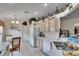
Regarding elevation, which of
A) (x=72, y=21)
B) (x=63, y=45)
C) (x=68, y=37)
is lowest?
(x=63, y=45)

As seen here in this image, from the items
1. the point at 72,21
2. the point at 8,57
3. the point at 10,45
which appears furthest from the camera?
the point at 10,45

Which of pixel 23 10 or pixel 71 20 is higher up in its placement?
pixel 23 10

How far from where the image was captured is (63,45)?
2.06m

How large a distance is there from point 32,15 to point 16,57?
81 cm

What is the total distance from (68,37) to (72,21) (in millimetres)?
271

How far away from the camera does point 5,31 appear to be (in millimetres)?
2236

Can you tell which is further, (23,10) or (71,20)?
(23,10)

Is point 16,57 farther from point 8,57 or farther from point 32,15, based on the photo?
point 32,15

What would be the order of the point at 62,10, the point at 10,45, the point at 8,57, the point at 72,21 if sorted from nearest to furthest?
1. the point at 8,57
2. the point at 72,21
3. the point at 62,10
4. the point at 10,45

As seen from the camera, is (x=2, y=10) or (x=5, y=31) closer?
(x=2, y=10)

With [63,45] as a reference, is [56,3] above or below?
above

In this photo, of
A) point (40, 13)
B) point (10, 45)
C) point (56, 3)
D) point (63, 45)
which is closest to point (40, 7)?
point (40, 13)

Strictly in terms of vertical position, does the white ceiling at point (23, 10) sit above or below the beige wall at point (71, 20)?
above

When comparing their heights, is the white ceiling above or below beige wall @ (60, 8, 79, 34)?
above
